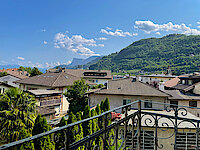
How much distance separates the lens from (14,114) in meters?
8.65

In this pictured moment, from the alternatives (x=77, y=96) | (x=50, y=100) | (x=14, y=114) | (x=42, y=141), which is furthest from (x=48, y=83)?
(x=42, y=141)

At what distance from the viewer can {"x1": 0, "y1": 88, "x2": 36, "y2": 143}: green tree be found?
8.42 meters

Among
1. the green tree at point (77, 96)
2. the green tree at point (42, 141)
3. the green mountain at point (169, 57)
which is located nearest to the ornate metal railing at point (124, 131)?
the green tree at point (42, 141)

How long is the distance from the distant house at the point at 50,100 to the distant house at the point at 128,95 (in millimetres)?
5649

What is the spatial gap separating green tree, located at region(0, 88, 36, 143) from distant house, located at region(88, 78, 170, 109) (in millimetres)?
7935

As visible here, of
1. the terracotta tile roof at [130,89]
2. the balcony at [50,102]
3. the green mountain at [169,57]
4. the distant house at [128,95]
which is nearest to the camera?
the distant house at [128,95]

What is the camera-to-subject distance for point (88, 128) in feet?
26.0

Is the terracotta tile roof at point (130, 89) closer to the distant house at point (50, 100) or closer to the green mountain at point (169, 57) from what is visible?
the distant house at point (50, 100)

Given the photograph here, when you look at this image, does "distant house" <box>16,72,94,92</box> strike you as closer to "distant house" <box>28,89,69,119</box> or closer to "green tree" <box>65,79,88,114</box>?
"distant house" <box>28,89,69,119</box>

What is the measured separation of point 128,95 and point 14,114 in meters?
10.6

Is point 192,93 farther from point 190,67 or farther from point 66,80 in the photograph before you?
point 190,67

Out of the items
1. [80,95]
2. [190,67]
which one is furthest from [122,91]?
[190,67]

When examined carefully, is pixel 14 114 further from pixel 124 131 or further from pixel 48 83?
pixel 48 83

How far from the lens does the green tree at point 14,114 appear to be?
8422mm
